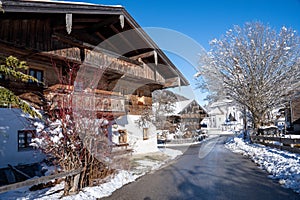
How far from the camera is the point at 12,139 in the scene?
33.0 feet

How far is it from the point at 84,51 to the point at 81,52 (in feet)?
0.56

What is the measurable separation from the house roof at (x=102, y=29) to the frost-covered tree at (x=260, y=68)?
21.0 feet

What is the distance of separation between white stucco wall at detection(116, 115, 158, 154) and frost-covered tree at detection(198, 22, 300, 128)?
998 cm

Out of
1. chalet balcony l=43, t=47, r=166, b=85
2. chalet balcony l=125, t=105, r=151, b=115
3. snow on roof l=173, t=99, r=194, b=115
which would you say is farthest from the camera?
snow on roof l=173, t=99, r=194, b=115

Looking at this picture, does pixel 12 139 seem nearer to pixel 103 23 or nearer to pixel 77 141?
pixel 77 141

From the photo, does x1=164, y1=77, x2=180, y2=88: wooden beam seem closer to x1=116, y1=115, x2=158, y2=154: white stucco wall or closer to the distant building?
x1=116, y1=115, x2=158, y2=154: white stucco wall

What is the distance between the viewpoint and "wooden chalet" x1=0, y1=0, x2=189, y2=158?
9539 mm

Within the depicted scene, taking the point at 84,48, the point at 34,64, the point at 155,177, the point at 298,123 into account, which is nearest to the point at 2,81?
the point at 34,64

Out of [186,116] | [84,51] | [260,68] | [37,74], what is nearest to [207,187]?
[37,74]

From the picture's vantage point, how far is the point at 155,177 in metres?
9.25

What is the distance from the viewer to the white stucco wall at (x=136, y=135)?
16609 millimetres

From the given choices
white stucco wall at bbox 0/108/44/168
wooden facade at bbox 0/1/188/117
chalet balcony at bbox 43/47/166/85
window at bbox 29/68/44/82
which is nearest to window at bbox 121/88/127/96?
wooden facade at bbox 0/1/188/117

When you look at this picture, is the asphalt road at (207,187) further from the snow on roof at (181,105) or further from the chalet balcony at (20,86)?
the snow on roof at (181,105)

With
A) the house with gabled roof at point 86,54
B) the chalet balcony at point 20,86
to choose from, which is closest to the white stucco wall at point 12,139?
the house with gabled roof at point 86,54
